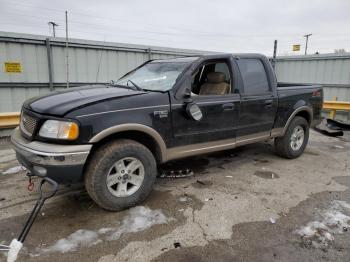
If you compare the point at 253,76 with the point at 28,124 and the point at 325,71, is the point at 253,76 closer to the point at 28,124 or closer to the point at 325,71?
the point at 28,124

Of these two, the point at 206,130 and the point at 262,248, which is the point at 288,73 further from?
the point at 262,248

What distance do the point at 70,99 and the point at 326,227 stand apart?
3.10m

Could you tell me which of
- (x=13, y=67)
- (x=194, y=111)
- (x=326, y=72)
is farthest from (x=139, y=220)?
(x=326, y=72)

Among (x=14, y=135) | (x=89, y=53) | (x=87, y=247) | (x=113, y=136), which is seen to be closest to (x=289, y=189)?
(x=113, y=136)

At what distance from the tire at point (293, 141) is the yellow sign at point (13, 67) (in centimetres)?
675

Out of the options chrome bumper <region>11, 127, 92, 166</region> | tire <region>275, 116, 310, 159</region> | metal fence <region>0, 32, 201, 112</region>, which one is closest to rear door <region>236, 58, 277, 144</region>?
tire <region>275, 116, 310, 159</region>

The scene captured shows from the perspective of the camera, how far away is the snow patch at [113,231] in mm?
2543

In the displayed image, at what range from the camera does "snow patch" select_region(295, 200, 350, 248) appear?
8.83 feet

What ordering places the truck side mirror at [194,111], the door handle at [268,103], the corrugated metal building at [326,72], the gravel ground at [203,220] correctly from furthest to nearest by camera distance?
the corrugated metal building at [326,72] < the door handle at [268,103] < the truck side mirror at [194,111] < the gravel ground at [203,220]

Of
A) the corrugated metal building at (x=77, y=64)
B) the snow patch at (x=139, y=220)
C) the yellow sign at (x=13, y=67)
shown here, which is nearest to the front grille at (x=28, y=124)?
the snow patch at (x=139, y=220)

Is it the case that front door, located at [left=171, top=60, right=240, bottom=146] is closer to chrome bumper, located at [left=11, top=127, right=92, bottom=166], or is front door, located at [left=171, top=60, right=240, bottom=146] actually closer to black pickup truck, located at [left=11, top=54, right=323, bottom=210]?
black pickup truck, located at [left=11, top=54, right=323, bottom=210]

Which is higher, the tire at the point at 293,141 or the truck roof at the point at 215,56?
the truck roof at the point at 215,56

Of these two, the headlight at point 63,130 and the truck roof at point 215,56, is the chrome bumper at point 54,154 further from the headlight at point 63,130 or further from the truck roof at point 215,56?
the truck roof at point 215,56

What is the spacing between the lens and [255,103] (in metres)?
4.36
